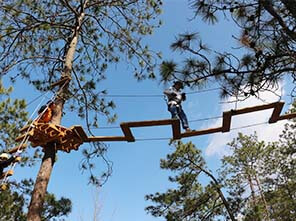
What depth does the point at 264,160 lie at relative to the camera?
17.8 metres

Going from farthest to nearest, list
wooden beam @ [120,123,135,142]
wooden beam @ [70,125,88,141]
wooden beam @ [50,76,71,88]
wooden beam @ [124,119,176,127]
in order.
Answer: wooden beam @ [50,76,71,88] → wooden beam @ [70,125,88,141] → wooden beam @ [120,123,135,142] → wooden beam @ [124,119,176,127]

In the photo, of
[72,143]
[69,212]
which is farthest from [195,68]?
[69,212]

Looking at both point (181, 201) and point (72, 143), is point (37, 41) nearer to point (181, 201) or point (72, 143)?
point (72, 143)

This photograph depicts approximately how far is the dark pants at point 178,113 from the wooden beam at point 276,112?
1211 millimetres

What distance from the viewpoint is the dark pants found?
5.30 m

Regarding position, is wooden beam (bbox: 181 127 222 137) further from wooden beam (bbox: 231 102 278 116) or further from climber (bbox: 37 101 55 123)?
climber (bbox: 37 101 55 123)

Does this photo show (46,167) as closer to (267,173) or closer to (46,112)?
(46,112)

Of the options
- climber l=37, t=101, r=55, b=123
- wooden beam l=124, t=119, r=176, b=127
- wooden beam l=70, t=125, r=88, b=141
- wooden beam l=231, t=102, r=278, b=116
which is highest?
climber l=37, t=101, r=55, b=123

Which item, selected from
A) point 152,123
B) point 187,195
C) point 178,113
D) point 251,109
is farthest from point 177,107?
point 187,195

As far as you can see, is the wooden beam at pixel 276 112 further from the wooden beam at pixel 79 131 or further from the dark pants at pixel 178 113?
the wooden beam at pixel 79 131

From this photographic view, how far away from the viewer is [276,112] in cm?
453

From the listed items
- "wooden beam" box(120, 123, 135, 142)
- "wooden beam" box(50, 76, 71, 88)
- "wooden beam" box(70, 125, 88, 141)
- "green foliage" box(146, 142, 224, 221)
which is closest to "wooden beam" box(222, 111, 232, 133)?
"wooden beam" box(120, 123, 135, 142)

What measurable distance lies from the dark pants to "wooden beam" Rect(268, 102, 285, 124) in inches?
47.7

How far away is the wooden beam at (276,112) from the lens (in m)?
4.36
